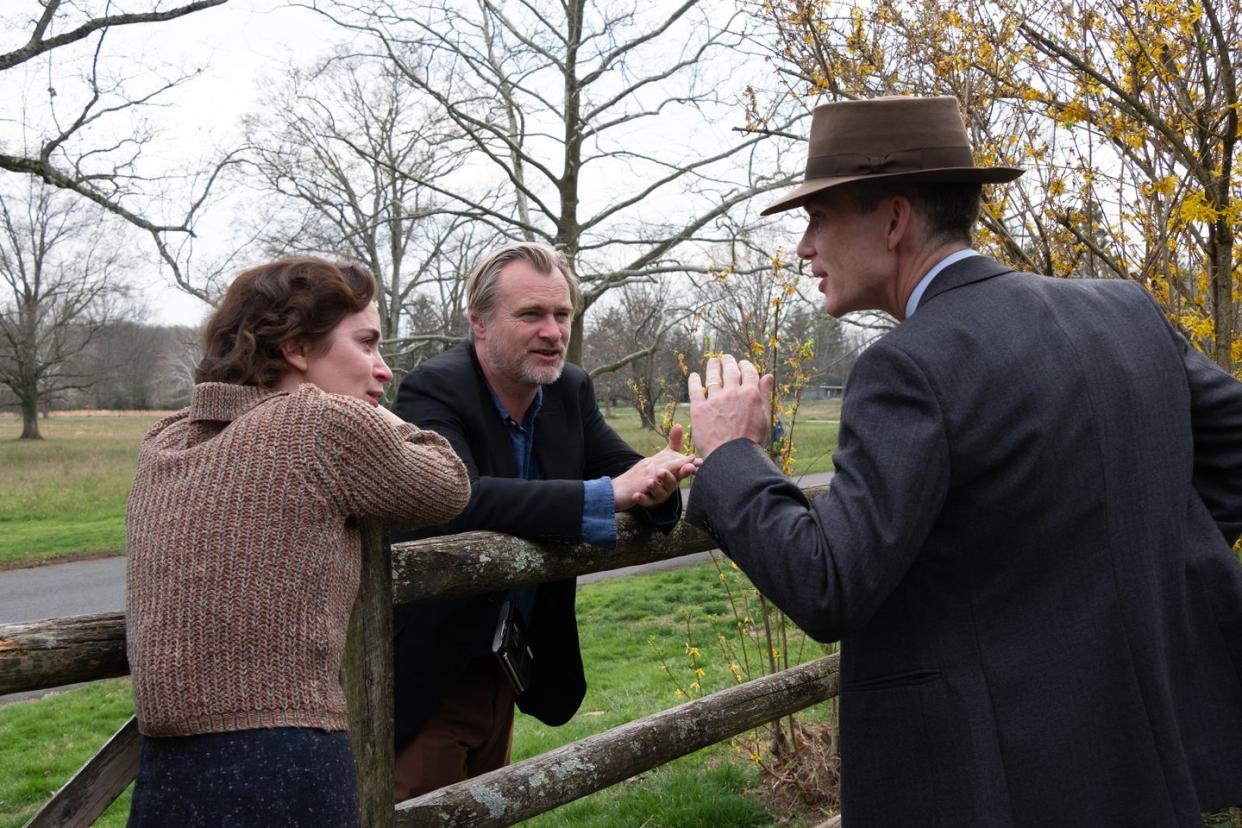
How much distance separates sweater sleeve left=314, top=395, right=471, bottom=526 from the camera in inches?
67.7

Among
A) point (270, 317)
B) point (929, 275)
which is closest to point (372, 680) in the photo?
point (270, 317)

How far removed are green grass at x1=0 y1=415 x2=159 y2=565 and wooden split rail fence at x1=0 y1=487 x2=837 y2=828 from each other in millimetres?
5398

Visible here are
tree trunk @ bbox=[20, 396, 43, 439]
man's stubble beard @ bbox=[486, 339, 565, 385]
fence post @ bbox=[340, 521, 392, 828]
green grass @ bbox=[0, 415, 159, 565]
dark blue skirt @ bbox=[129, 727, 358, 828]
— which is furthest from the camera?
tree trunk @ bbox=[20, 396, 43, 439]

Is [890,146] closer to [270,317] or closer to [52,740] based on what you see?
[270,317]

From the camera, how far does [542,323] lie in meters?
2.85

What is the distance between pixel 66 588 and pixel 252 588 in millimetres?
11470

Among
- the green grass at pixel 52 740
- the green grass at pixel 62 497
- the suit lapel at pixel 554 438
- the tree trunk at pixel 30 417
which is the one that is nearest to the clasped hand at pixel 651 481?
the suit lapel at pixel 554 438

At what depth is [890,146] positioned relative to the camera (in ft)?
6.02

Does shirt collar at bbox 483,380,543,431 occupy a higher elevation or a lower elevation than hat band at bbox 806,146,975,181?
lower

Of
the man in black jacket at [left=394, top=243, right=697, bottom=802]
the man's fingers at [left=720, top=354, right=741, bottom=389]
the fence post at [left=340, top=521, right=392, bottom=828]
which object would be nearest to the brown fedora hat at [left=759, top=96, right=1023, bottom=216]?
the man's fingers at [left=720, top=354, right=741, bottom=389]

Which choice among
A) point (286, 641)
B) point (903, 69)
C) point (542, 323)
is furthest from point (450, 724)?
point (903, 69)

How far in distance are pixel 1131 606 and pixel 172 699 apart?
152cm

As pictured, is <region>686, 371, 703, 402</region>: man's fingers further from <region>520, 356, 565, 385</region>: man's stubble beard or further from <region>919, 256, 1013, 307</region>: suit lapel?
<region>520, 356, 565, 385</region>: man's stubble beard

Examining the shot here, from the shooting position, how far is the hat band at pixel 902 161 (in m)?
1.81
